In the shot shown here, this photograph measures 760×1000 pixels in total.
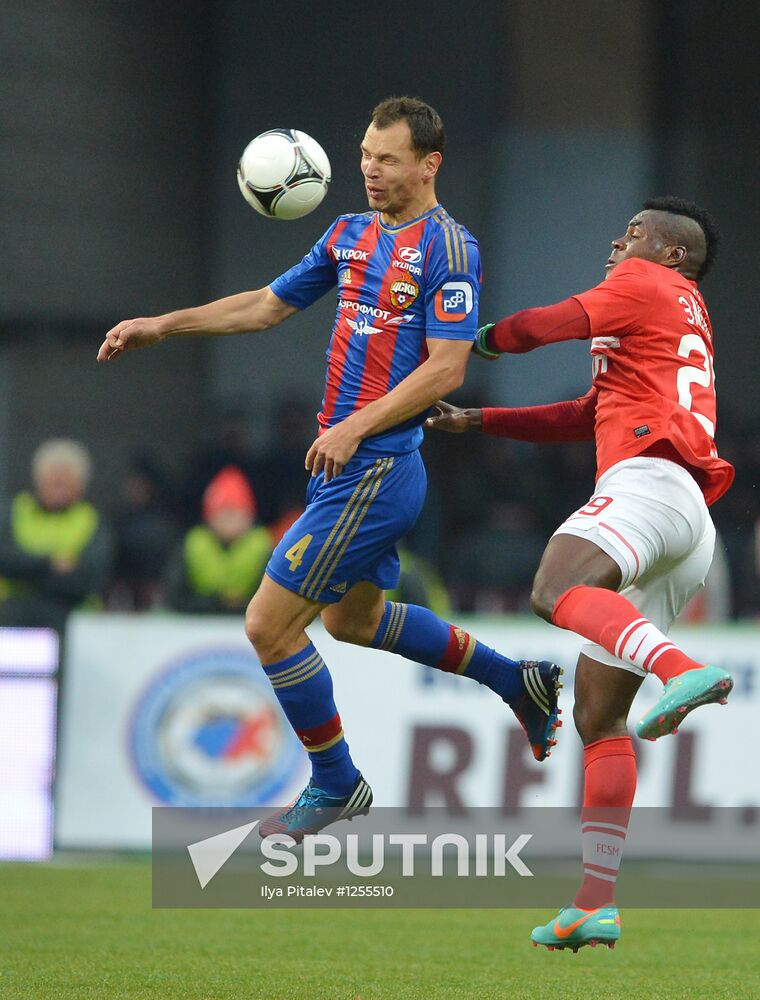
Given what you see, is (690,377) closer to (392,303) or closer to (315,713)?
(392,303)

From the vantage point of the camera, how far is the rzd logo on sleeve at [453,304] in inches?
216

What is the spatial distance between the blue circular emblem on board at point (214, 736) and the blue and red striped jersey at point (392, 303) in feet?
13.0

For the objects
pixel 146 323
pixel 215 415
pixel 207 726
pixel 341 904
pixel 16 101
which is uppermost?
pixel 16 101

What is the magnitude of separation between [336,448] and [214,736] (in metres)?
4.31

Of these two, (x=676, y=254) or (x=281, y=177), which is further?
(x=281, y=177)

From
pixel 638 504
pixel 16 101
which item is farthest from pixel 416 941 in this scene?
pixel 16 101

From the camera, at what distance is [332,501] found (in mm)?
5605

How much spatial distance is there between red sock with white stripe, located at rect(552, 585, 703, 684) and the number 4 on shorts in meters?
0.89

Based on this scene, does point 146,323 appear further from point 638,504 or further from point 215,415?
point 215,415

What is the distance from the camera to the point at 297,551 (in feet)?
18.3

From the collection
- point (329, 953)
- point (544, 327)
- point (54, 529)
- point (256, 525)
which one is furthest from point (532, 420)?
point (256, 525)

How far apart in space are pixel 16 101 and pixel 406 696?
23.1 ft

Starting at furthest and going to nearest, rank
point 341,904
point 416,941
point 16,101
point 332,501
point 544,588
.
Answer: point 16,101 < point 341,904 < point 416,941 < point 332,501 < point 544,588

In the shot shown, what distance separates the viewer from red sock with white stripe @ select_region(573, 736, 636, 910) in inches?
208
